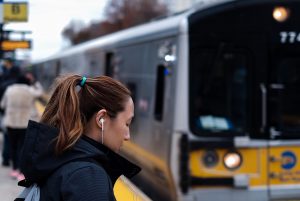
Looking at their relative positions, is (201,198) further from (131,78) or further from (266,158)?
(131,78)

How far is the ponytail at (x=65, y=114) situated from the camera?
1846 millimetres

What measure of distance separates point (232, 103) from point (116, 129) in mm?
4220

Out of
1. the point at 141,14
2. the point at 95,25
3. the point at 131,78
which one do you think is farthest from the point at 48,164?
the point at 95,25

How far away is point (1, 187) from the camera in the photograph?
8.12m

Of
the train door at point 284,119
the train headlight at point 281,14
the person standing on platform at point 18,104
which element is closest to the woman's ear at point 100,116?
the train door at point 284,119

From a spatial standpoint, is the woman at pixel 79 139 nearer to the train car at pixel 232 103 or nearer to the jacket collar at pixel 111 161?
the jacket collar at pixel 111 161

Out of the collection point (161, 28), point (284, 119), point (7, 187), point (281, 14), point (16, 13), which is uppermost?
point (16, 13)

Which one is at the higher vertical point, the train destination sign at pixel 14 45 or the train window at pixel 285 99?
the train destination sign at pixel 14 45

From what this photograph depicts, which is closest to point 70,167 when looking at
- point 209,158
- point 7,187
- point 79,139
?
point 79,139

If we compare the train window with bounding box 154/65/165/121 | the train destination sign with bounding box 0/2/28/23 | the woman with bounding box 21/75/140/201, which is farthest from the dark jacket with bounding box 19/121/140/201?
the train destination sign with bounding box 0/2/28/23

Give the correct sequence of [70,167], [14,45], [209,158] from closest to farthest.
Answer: [70,167] → [209,158] → [14,45]

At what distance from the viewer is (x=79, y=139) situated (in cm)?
188

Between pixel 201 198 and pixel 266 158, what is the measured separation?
0.77 metres

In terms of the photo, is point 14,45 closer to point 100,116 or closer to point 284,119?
point 284,119
